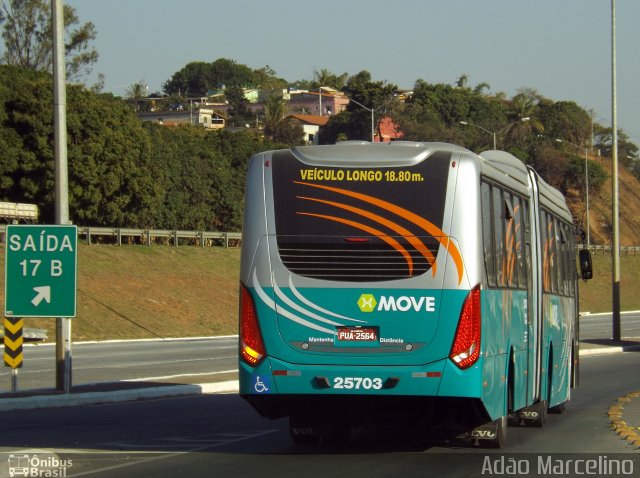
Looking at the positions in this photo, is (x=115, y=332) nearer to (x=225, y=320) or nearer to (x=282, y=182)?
(x=225, y=320)

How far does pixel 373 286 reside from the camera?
12.4 meters

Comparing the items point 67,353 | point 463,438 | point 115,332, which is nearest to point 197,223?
point 115,332

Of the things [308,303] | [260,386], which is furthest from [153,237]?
[308,303]

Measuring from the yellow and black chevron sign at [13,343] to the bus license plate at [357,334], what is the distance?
8.50m

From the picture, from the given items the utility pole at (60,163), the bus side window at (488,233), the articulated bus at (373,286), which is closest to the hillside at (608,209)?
the utility pole at (60,163)

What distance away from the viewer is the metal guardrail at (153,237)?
197ft

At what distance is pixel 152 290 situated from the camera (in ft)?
184

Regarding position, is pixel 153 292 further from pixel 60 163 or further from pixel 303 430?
pixel 303 430

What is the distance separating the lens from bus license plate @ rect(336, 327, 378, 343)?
12422 millimetres

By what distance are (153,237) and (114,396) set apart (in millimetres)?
44743

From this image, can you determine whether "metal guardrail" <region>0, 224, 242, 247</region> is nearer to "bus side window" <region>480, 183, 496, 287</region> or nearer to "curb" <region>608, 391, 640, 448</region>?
"curb" <region>608, 391, 640, 448</region>

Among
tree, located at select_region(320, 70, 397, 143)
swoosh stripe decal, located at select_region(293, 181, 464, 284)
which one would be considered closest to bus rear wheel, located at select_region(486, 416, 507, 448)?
swoosh stripe decal, located at select_region(293, 181, 464, 284)

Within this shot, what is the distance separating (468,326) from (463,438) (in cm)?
250

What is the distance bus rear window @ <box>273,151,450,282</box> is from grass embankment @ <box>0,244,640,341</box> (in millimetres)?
33023
